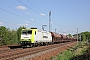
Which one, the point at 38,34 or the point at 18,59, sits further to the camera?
the point at 38,34

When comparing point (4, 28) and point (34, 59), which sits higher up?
point (4, 28)

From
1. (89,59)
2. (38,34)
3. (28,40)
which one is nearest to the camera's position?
(89,59)

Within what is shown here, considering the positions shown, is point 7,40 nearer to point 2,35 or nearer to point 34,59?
point 2,35

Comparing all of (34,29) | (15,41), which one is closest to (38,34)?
(34,29)

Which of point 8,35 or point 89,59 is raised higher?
point 8,35

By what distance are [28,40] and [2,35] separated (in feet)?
35.0

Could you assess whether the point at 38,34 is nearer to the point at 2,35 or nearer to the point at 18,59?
the point at 2,35

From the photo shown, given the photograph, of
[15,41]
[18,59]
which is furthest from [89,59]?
[15,41]

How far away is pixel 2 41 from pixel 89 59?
27.9 meters

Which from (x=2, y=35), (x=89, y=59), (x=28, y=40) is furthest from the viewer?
(x=2, y=35)

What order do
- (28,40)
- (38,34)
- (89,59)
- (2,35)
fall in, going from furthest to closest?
1. (2,35)
2. (38,34)
3. (28,40)
4. (89,59)

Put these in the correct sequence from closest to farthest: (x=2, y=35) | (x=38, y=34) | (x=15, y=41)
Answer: (x=38, y=34) → (x=2, y=35) → (x=15, y=41)

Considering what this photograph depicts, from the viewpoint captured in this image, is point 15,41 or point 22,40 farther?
point 15,41

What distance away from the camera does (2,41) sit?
1592 inches
